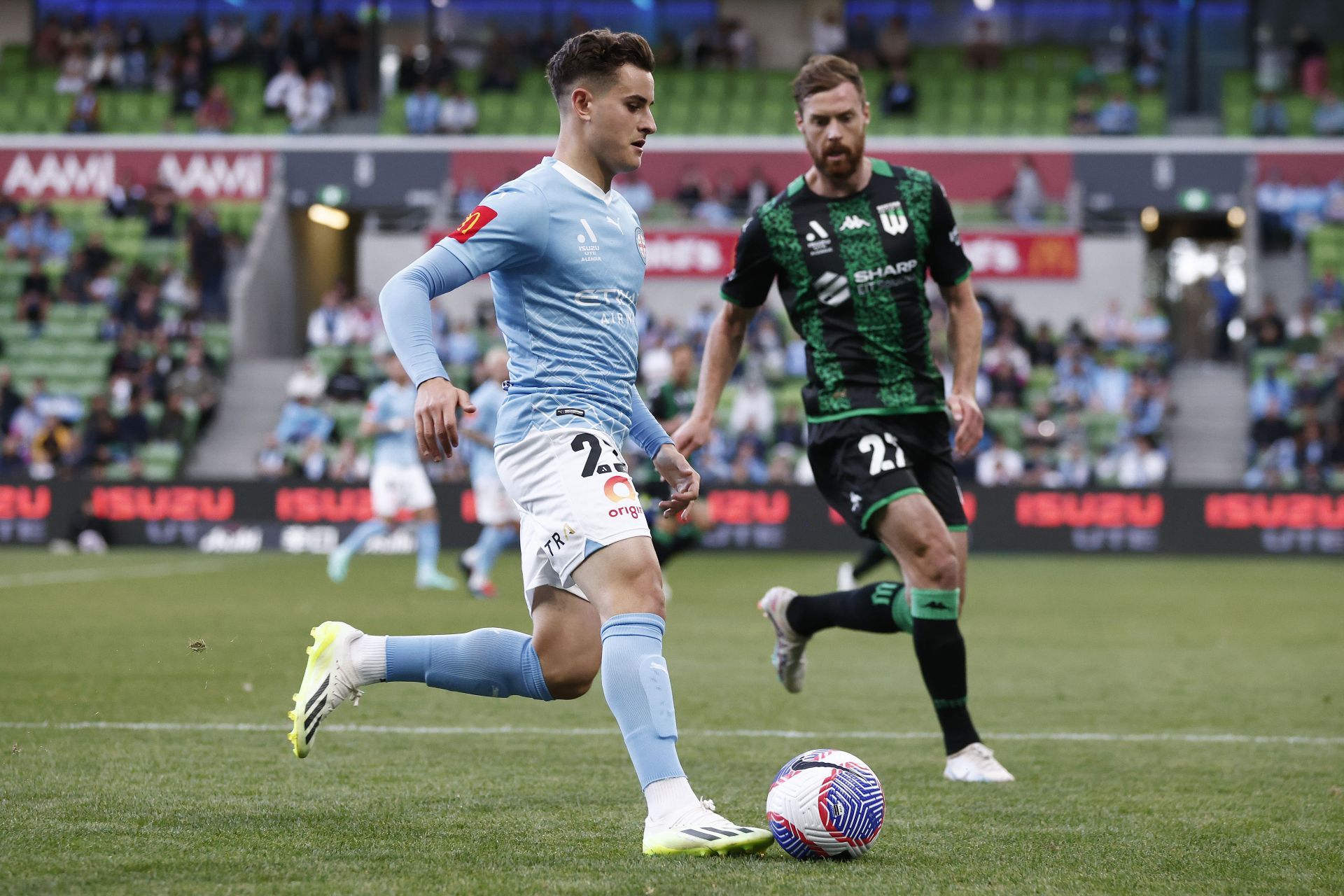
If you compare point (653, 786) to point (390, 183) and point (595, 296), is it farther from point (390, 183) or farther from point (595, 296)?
point (390, 183)

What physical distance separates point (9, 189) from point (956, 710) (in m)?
25.6

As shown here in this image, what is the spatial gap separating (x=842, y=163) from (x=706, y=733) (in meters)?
2.37

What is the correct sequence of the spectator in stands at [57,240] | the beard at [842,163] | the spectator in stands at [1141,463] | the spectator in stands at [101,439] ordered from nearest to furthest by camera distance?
the beard at [842,163] → the spectator in stands at [1141,463] → the spectator in stands at [101,439] → the spectator in stands at [57,240]

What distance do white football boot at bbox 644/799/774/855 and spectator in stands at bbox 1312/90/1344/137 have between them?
82.8 feet

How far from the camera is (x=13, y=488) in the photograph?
21.1m

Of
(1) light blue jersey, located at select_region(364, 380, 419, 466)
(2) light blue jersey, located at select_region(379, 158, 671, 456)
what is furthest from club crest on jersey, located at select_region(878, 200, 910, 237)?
(1) light blue jersey, located at select_region(364, 380, 419, 466)

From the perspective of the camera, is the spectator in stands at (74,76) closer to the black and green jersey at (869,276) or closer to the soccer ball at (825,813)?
the black and green jersey at (869,276)

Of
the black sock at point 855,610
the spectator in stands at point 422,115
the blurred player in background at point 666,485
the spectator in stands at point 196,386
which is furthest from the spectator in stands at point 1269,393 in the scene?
the black sock at point 855,610

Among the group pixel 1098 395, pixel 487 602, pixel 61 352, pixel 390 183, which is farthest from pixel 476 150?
pixel 487 602

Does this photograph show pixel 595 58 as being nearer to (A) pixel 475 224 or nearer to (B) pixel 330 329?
(A) pixel 475 224

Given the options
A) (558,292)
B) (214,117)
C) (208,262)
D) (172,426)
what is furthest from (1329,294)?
(558,292)

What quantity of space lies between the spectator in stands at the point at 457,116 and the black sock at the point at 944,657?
23462 millimetres

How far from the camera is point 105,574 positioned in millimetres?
16344

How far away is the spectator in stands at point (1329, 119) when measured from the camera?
26.1m
